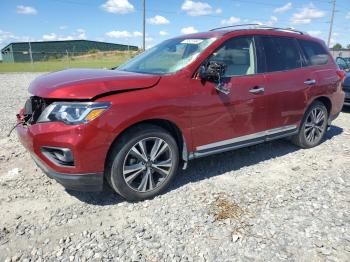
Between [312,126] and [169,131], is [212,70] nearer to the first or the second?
[169,131]

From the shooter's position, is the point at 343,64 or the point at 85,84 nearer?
the point at 85,84

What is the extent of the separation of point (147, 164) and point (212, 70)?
1255 millimetres

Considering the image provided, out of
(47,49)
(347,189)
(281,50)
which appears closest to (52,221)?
(347,189)

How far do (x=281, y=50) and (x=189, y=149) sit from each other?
2173 millimetres

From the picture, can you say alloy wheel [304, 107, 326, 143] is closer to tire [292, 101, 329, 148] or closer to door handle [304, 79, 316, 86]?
tire [292, 101, 329, 148]

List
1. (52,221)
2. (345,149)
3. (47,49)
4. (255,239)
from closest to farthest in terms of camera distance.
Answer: (255,239)
(52,221)
(345,149)
(47,49)

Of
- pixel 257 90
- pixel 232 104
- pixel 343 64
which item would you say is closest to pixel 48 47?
pixel 343 64

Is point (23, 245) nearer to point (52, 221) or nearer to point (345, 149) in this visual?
point (52, 221)

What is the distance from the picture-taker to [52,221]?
10.6 ft

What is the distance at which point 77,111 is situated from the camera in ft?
9.96

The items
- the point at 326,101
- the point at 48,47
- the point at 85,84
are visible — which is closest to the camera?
the point at 85,84

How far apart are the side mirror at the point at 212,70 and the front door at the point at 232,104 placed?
0.07 meters

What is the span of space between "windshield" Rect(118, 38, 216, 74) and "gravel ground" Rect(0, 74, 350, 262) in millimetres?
1434

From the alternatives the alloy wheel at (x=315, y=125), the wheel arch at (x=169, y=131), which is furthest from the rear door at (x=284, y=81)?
the wheel arch at (x=169, y=131)
